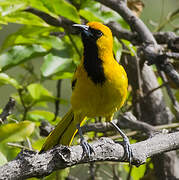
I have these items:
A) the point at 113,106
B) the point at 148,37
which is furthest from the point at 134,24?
the point at 113,106

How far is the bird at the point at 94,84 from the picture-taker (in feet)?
9.77

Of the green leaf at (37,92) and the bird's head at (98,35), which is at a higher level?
the bird's head at (98,35)

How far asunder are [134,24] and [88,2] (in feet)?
1.56

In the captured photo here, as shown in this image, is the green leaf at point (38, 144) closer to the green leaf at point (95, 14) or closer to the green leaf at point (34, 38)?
the green leaf at point (34, 38)

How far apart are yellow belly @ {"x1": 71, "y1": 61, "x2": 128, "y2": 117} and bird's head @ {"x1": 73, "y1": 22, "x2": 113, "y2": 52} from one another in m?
0.17

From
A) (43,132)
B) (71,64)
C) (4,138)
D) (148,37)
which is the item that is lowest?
(43,132)

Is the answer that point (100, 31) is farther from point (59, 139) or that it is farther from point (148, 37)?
point (59, 139)

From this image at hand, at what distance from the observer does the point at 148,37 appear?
10.5 ft

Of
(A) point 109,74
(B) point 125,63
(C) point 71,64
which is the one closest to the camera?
(A) point 109,74

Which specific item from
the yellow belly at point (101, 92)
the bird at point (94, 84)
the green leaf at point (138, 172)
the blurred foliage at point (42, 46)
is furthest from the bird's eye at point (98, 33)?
the green leaf at point (138, 172)

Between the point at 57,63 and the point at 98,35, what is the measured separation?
406mm

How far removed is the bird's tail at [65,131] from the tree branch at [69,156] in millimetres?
731

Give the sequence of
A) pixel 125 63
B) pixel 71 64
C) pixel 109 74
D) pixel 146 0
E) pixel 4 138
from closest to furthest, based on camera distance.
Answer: pixel 4 138
pixel 109 74
pixel 71 64
pixel 125 63
pixel 146 0

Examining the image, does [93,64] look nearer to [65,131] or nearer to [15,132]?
[65,131]
